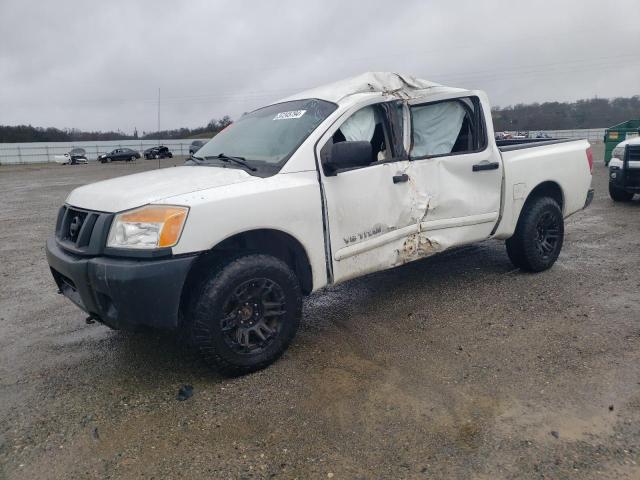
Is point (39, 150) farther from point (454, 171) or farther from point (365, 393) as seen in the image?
point (365, 393)

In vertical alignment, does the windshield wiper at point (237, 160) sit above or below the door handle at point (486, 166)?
above

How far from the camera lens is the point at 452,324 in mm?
4016

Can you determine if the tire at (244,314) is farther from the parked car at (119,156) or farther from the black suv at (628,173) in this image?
the parked car at (119,156)

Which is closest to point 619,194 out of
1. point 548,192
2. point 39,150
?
point 548,192

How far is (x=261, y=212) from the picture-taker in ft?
10.4

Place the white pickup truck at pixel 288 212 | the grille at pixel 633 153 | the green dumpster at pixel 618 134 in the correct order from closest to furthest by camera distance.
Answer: the white pickup truck at pixel 288 212, the grille at pixel 633 153, the green dumpster at pixel 618 134

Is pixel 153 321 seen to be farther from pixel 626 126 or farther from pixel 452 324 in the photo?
pixel 626 126

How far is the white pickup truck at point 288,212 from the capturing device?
2.93 metres

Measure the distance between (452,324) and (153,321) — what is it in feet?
7.55

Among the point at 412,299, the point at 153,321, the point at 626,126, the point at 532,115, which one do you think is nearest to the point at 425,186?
the point at 412,299

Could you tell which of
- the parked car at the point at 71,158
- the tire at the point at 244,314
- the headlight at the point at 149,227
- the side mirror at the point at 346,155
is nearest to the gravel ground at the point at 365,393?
the tire at the point at 244,314

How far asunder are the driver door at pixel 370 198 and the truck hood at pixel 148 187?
26.6 inches

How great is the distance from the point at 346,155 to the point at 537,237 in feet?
A: 8.77

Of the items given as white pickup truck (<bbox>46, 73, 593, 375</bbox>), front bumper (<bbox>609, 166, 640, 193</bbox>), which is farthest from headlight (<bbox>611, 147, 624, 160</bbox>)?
white pickup truck (<bbox>46, 73, 593, 375</bbox>)
